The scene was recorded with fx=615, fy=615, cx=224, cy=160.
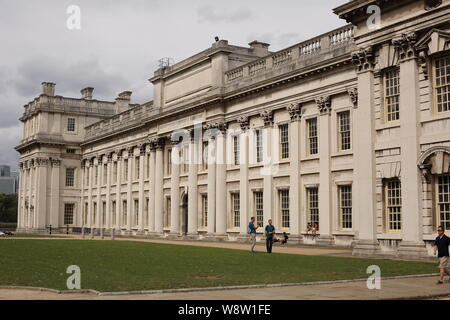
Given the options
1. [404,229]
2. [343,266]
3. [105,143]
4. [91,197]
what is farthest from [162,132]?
[343,266]

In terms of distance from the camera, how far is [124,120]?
6556 centimetres

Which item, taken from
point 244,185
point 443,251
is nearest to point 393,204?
point 443,251

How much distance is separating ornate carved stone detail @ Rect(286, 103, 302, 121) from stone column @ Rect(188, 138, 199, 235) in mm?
12017

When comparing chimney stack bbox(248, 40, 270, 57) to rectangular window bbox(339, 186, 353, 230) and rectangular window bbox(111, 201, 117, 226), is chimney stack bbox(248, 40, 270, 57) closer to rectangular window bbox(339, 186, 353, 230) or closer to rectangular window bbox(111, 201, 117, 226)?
rectangular window bbox(339, 186, 353, 230)

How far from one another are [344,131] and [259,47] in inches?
651

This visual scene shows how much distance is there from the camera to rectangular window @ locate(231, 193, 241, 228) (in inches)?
1756

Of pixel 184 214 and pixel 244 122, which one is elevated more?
pixel 244 122

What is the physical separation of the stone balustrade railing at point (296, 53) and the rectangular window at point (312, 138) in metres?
4.08

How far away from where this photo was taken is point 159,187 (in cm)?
5581

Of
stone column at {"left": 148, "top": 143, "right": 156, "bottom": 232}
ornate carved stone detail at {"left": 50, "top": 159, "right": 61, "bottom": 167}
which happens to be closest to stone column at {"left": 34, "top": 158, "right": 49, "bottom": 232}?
ornate carved stone detail at {"left": 50, "top": 159, "right": 61, "bottom": 167}

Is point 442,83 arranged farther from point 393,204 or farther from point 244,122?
point 244,122

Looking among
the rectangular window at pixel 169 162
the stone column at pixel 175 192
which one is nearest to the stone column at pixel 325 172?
the stone column at pixel 175 192
